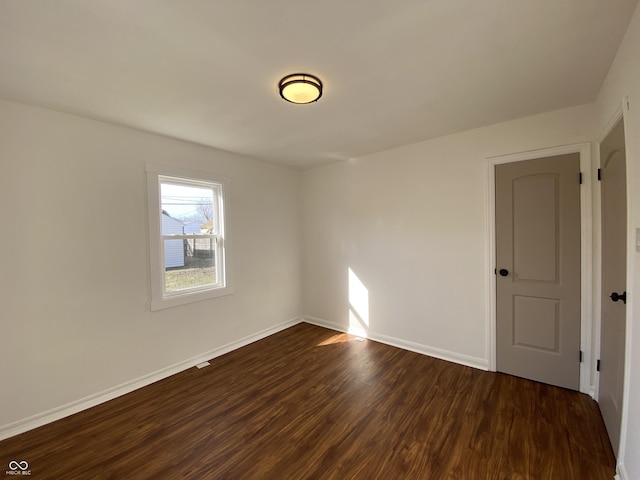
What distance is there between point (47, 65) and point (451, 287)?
12.5ft

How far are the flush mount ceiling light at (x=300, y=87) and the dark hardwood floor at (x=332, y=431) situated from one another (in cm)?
246

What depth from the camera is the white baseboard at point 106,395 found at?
6.60 ft

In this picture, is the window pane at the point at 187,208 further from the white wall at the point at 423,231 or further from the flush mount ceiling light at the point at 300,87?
the flush mount ceiling light at the point at 300,87

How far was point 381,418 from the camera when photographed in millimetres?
2094

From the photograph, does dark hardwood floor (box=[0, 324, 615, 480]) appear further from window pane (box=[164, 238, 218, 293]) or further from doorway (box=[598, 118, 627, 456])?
window pane (box=[164, 238, 218, 293])

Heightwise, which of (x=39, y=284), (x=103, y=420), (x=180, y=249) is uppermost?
(x=180, y=249)

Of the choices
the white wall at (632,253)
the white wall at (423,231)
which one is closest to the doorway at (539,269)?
the white wall at (423,231)

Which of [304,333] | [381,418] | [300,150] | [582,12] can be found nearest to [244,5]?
[582,12]

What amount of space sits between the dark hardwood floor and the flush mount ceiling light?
8.08 ft

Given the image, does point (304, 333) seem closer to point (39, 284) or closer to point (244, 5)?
point (39, 284)

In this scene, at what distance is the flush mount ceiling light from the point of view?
1.78 meters

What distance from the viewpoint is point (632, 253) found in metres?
1.43

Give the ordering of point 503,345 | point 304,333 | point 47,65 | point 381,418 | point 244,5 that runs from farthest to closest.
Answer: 1. point 304,333
2. point 503,345
3. point 381,418
4. point 47,65
5. point 244,5

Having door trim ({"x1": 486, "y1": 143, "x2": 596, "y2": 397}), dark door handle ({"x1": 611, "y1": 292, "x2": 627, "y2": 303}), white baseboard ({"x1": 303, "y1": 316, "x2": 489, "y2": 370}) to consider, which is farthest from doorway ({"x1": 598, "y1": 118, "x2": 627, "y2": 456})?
white baseboard ({"x1": 303, "y1": 316, "x2": 489, "y2": 370})
